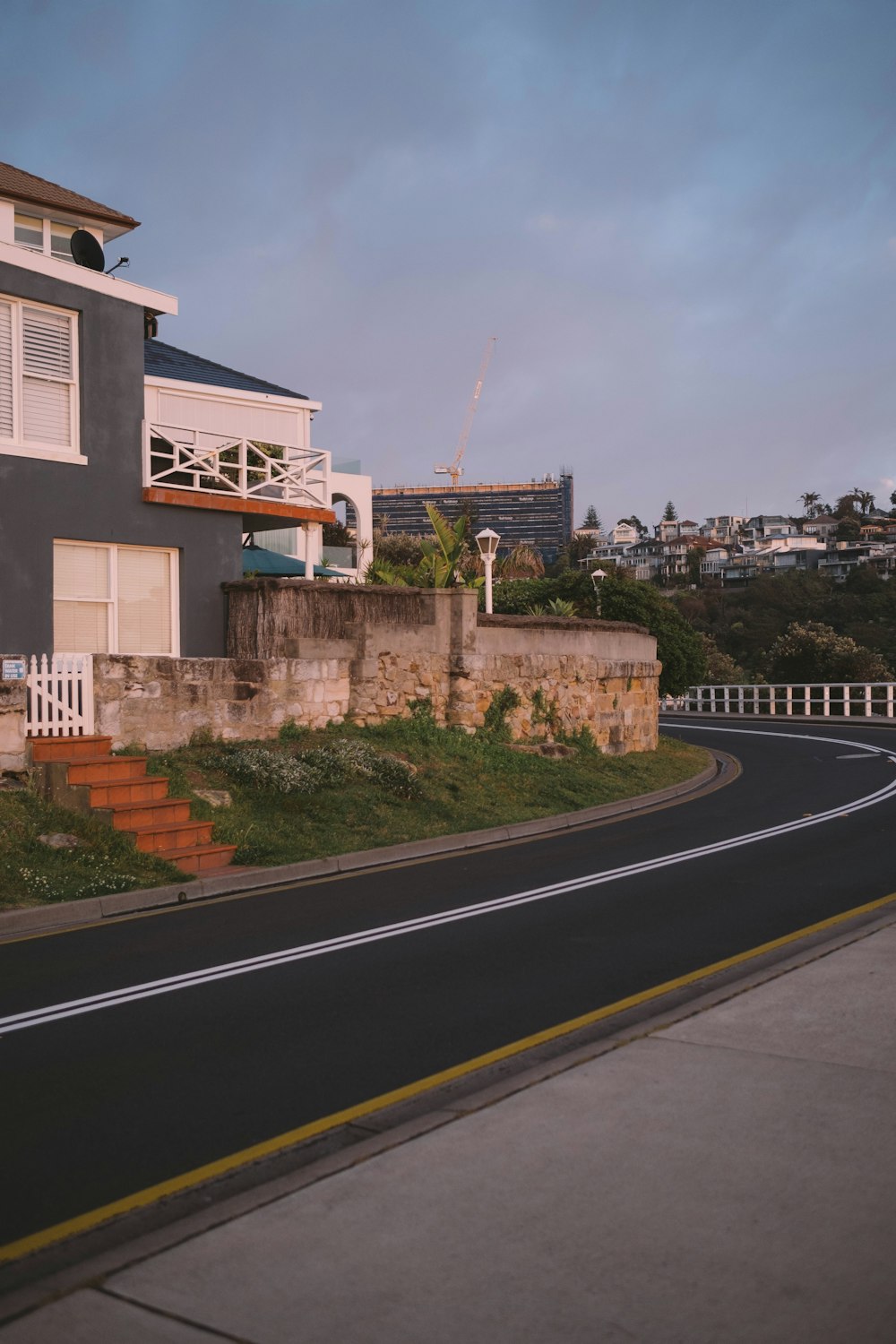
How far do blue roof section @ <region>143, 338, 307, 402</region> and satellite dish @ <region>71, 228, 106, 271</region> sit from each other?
6874 mm

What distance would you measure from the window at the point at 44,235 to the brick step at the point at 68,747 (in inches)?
346

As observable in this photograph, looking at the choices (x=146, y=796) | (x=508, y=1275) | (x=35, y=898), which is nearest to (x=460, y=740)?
(x=146, y=796)

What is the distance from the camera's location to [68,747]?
15.1m

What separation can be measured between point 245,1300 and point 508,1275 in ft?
2.74

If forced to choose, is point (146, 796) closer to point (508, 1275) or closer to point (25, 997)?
point (25, 997)

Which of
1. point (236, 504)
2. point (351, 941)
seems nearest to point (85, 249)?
point (236, 504)

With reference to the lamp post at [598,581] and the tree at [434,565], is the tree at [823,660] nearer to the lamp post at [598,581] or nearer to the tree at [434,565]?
the lamp post at [598,581]

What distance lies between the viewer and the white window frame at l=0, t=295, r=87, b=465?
1694cm

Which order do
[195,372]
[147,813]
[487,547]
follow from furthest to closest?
[195,372]
[487,547]
[147,813]

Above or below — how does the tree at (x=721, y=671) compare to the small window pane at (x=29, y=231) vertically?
below

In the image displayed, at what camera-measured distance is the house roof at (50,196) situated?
19094 mm

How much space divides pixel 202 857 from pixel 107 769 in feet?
7.29

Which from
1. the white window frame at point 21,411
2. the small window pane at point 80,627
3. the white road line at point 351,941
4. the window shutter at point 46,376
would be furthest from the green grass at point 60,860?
the window shutter at point 46,376

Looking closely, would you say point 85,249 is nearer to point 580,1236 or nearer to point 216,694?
point 216,694
